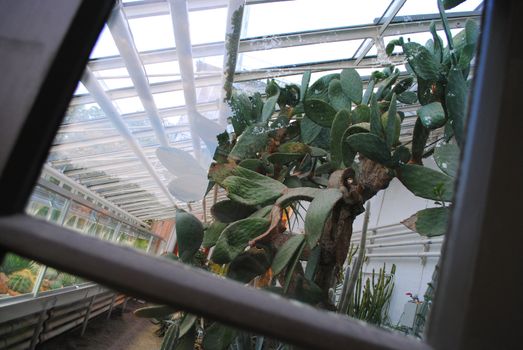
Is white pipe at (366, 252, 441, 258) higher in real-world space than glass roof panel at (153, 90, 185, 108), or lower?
higher

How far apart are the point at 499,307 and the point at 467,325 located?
0.05 feet

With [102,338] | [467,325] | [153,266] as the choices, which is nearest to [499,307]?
[467,325]

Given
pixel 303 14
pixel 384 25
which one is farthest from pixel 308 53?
pixel 384 25

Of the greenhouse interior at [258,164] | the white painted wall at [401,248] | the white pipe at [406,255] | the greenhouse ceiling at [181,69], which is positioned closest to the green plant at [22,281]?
the greenhouse ceiling at [181,69]

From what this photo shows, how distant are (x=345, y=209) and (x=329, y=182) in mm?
47

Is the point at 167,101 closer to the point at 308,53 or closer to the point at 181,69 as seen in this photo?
the point at 181,69

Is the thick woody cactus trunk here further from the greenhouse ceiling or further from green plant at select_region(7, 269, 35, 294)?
green plant at select_region(7, 269, 35, 294)

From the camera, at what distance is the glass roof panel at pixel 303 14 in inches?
74.4

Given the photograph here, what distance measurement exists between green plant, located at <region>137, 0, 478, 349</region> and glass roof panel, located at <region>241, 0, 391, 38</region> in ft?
4.41

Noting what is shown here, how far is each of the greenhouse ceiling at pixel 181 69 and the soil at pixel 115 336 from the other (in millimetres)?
475

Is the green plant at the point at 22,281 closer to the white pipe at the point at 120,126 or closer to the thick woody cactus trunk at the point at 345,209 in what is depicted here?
the white pipe at the point at 120,126

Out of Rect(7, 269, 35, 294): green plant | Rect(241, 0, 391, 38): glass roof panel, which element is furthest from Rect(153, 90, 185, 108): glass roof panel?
Rect(241, 0, 391, 38): glass roof panel

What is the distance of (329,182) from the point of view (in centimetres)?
42

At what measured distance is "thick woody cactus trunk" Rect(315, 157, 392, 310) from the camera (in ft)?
1.24
